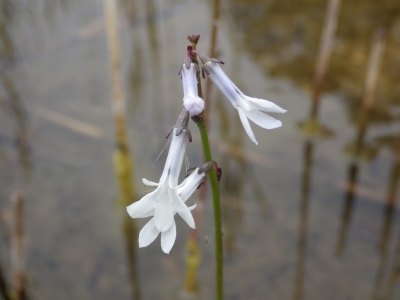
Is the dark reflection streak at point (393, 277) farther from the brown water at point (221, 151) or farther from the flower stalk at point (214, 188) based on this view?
the flower stalk at point (214, 188)

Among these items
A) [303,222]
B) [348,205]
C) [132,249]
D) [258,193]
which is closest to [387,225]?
Answer: [348,205]

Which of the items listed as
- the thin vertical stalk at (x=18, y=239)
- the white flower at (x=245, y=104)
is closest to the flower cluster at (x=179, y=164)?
the white flower at (x=245, y=104)

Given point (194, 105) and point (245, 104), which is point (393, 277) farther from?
point (194, 105)

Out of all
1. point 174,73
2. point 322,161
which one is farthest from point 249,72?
Answer: point 322,161

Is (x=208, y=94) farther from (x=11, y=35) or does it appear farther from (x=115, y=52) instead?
(x=11, y=35)

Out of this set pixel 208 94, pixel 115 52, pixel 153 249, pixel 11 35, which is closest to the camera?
pixel 208 94

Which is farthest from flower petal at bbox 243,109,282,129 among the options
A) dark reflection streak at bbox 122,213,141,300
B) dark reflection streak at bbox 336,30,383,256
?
dark reflection streak at bbox 336,30,383,256

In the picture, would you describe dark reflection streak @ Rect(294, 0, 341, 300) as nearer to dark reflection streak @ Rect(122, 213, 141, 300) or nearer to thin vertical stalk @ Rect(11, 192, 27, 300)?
dark reflection streak @ Rect(122, 213, 141, 300)
